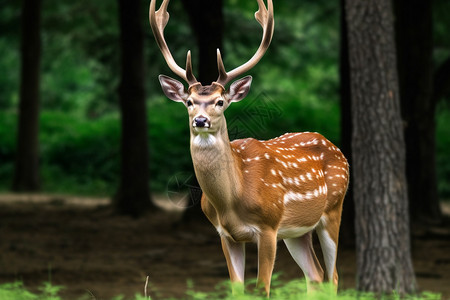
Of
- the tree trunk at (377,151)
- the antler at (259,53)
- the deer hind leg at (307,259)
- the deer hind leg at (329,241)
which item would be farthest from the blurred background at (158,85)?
the antler at (259,53)

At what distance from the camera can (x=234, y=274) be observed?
327 centimetres

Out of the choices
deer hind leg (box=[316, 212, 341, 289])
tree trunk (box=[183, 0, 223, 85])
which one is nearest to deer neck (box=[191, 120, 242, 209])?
deer hind leg (box=[316, 212, 341, 289])

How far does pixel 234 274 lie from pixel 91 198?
55.5 ft

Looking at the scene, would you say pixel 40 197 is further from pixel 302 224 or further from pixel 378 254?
pixel 302 224

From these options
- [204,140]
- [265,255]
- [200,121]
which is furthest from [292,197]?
[200,121]

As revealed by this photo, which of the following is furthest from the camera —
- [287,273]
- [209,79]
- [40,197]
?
[40,197]

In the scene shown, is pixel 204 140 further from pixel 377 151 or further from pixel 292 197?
pixel 377 151

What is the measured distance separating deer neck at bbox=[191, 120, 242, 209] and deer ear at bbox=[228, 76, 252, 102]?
131 millimetres

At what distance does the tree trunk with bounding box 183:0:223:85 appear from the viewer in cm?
1278

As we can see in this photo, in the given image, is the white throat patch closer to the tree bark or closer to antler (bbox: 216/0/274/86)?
antler (bbox: 216/0/274/86)

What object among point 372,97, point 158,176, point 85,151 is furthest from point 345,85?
point 85,151

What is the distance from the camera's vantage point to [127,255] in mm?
11500

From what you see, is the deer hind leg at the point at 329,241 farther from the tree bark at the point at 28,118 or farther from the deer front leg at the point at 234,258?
the tree bark at the point at 28,118

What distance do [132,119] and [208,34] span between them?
3.04 metres
